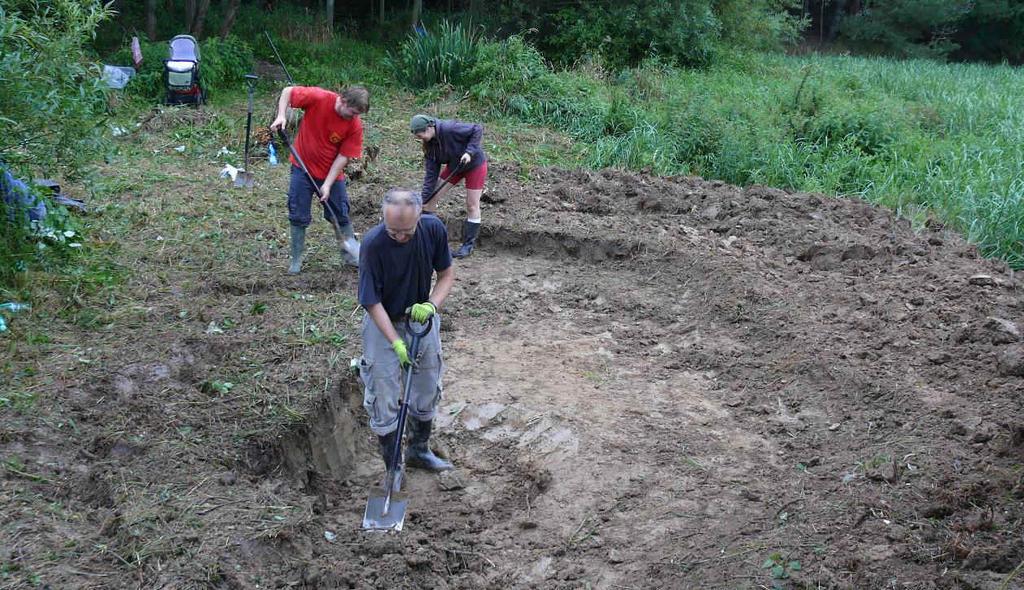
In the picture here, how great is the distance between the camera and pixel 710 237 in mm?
8039

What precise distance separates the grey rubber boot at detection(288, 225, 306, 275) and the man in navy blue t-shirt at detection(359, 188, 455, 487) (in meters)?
2.69

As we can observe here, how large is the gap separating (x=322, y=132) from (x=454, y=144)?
4.12 feet

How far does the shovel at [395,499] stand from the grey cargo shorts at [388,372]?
0.06m

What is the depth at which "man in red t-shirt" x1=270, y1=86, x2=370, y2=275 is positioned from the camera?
6.32 m

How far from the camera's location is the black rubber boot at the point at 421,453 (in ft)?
15.8

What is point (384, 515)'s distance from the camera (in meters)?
4.34

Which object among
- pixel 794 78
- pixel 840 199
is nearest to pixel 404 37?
Answer: pixel 794 78

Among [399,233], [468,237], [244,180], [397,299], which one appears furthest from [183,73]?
[399,233]

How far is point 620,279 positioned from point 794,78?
38.2 feet

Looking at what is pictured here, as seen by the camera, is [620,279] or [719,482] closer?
[719,482]

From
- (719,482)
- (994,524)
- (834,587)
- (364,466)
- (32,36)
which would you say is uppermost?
(32,36)

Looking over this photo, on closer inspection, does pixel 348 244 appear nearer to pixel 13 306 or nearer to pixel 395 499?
pixel 13 306

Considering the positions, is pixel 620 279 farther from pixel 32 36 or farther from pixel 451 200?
→ pixel 32 36

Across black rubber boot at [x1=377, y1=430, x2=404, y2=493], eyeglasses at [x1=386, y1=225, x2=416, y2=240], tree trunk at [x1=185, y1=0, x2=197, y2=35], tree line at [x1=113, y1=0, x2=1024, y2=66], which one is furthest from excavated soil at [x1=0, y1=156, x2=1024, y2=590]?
tree trunk at [x1=185, y1=0, x2=197, y2=35]
